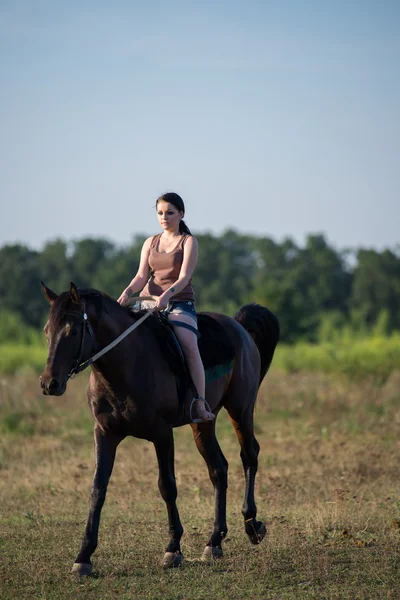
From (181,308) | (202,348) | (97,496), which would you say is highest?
(181,308)

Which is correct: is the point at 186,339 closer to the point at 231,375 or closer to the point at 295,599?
the point at 231,375

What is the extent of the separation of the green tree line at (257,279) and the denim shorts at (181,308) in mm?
34645

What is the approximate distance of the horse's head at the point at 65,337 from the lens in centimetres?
583

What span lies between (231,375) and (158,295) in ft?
A: 4.20

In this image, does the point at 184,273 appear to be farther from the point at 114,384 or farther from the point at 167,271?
the point at 114,384

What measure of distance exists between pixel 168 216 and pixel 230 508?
13.3ft

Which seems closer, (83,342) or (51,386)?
(51,386)

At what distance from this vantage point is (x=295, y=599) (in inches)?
224

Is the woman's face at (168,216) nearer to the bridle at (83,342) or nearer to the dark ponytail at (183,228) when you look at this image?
the dark ponytail at (183,228)

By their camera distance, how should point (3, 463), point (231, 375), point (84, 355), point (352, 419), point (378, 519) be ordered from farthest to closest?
point (352, 419) < point (3, 463) < point (378, 519) < point (231, 375) < point (84, 355)

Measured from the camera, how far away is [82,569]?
20.5ft

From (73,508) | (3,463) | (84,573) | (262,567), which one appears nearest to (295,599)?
(262,567)

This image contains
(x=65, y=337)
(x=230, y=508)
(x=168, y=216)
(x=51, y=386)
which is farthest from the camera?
(x=230, y=508)

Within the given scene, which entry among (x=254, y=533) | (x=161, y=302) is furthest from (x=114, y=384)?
(x=254, y=533)
